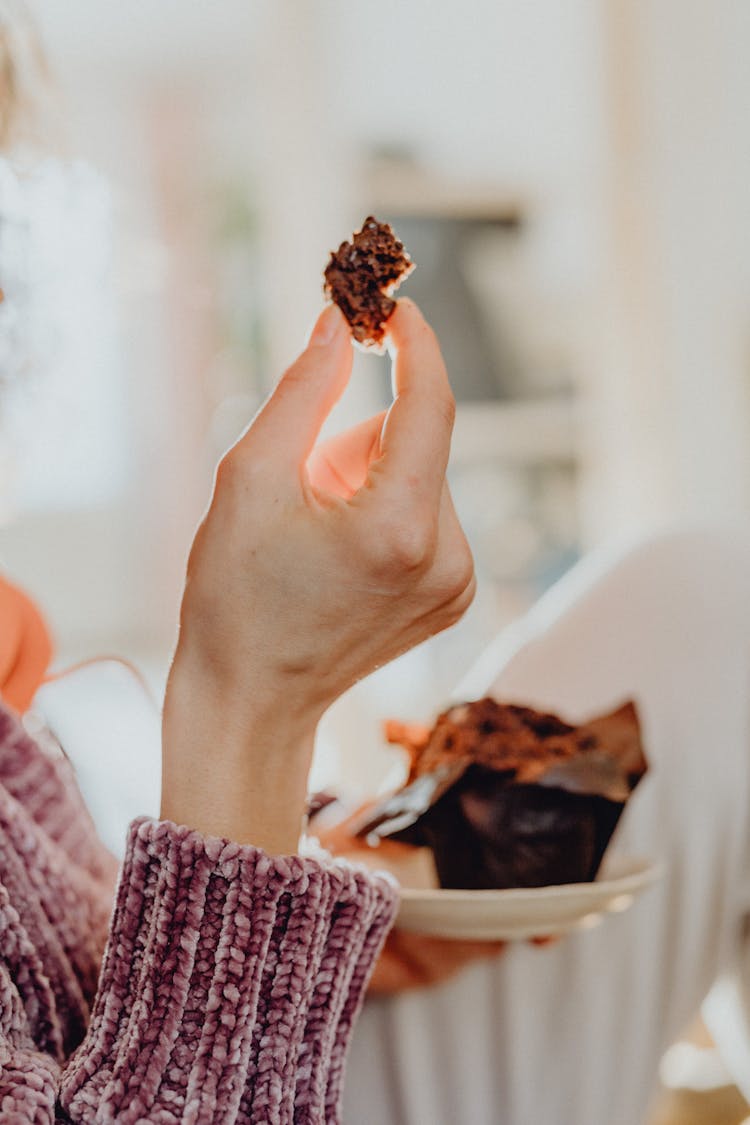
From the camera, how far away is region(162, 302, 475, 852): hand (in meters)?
0.47

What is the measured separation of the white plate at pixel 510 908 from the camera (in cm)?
57

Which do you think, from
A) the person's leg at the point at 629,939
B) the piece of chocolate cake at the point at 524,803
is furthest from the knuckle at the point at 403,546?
the person's leg at the point at 629,939

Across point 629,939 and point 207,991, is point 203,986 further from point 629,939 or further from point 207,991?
point 629,939

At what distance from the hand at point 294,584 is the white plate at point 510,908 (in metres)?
0.11

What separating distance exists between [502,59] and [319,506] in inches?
82.7

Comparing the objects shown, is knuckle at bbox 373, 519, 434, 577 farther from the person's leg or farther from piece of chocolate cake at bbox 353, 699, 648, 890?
the person's leg

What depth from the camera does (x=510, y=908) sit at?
1.89ft

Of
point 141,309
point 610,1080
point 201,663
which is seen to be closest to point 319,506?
point 201,663

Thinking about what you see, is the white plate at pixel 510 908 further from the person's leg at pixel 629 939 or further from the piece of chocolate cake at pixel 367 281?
the piece of chocolate cake at pixel 367 281

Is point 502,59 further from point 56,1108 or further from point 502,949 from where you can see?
point 56,1108

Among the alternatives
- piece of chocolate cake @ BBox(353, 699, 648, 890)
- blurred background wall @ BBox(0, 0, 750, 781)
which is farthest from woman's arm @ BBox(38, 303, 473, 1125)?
blurred background wall @ BBox(0, 0, 750, 781)

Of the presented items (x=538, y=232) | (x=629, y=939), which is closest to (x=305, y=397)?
(x=629, y=939)

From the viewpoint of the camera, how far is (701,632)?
833 millimetres

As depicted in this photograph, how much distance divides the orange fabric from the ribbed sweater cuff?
0.89ft
